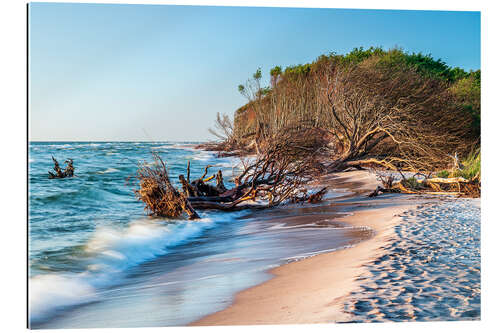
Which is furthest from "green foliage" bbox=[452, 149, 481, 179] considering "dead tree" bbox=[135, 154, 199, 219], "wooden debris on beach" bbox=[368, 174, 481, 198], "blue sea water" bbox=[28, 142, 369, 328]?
"dead tree" bbox=[135, 154, 199, 219]

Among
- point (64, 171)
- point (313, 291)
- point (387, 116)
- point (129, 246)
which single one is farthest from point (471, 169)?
point (64, 171)

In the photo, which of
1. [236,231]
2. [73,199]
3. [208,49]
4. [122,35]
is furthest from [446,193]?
[73,199]

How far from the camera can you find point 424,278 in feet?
11.2

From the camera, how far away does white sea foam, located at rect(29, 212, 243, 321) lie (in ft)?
13.0

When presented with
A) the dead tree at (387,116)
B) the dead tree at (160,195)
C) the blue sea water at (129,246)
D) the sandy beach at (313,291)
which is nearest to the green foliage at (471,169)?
the dead tree at (387,116)

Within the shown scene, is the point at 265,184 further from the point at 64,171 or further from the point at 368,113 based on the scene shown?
the point at 368,113

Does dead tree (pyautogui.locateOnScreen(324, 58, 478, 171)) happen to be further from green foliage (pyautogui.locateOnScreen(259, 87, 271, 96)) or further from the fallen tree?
the fallen tree

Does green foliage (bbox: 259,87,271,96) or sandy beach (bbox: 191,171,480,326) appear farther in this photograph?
green foliage (bbox: 259,87,271,96)

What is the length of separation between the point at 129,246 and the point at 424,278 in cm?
355

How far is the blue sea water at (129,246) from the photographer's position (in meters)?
3.64

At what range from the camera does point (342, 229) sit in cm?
538

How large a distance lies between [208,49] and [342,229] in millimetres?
2727

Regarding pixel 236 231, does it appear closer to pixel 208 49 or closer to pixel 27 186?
pixel 208 49

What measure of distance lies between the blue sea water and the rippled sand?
2.51 feet
